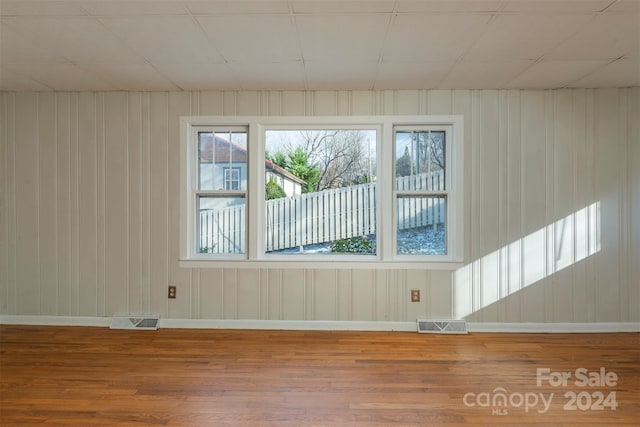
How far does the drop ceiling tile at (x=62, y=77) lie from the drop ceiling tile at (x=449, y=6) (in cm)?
263

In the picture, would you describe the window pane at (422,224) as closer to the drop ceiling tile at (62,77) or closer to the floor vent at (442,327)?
the floor vent at (442,327)

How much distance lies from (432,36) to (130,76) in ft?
8.24

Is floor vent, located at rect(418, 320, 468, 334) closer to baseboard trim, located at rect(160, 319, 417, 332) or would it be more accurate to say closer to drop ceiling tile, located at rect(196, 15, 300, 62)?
baseboard trim, located at rect(160, 319, 417, 332)

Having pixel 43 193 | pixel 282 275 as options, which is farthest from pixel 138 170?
pixel 282 275


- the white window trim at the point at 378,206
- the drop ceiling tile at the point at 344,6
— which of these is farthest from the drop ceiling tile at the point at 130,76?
the drop ceiling tile at the point at 344,6

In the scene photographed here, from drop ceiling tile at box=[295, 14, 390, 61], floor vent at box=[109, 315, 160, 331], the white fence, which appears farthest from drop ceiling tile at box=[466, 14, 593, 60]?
floor vent at box=[109, 315, 160, 331]

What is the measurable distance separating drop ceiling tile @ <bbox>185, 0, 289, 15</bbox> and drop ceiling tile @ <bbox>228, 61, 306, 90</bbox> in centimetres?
72

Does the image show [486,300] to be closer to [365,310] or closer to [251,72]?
[365,310]

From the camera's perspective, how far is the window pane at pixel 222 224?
357 cm

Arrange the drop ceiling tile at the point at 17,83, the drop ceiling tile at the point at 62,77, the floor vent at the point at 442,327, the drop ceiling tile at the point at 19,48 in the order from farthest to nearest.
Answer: the floor vent at the point at 442,327 → the drop ceiling tile at the point at 17,83 → the drop ceiling tile at the point at 62,77 → the drop ceiling tile at the point at 19,48

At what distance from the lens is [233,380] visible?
7.83 feet

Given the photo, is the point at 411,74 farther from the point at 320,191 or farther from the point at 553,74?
the point at 320,191

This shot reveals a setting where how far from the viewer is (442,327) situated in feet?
10.9

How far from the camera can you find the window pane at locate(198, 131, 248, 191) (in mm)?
3557
